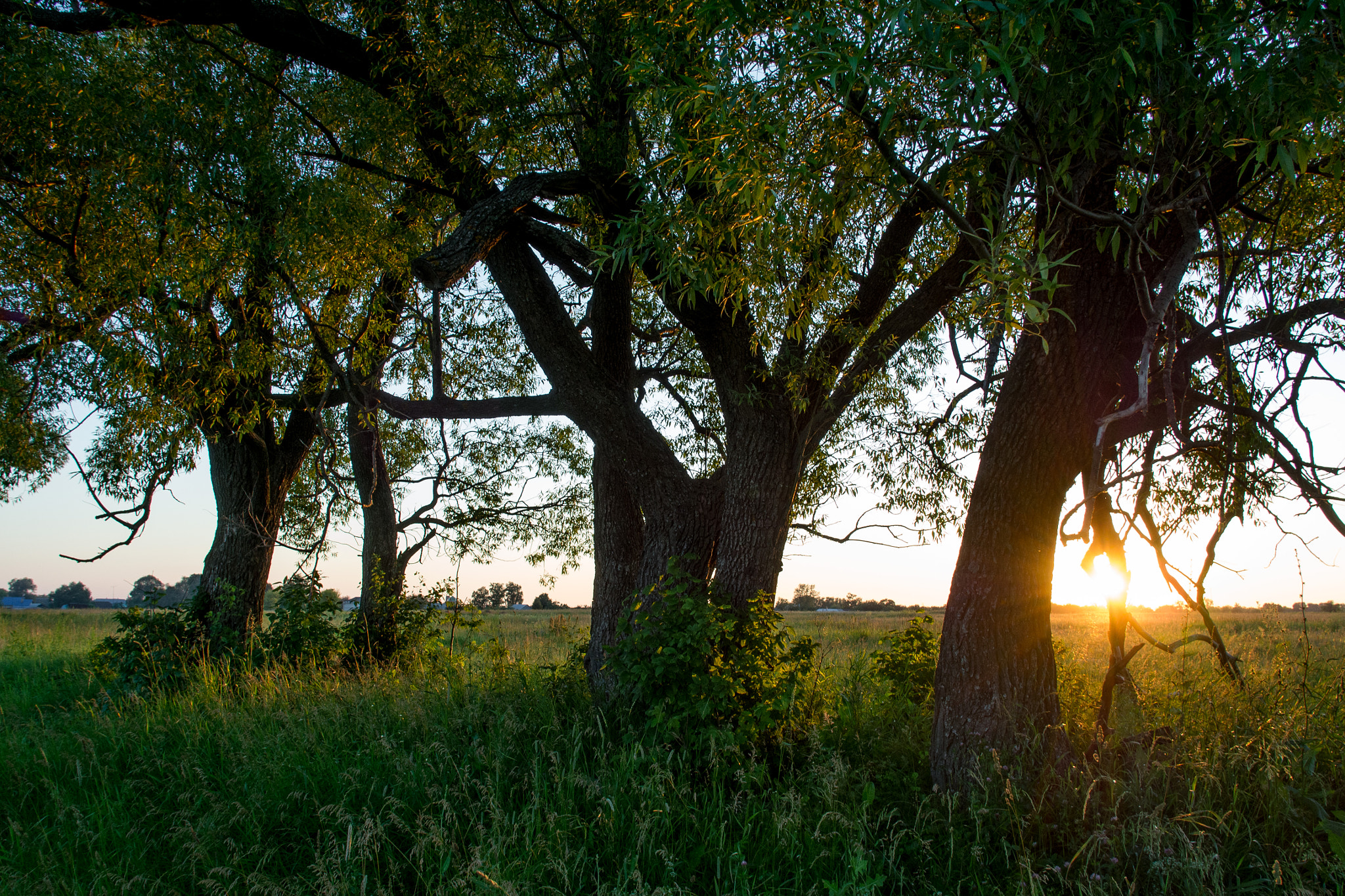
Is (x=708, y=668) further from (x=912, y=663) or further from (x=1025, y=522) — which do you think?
(x=912, y=663)

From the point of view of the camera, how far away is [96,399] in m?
9.58

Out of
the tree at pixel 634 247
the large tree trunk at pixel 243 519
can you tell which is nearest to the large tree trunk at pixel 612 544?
the tree at pixel 634 247

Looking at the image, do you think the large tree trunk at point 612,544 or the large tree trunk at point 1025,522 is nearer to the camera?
the large tree trunk at point 1025,522

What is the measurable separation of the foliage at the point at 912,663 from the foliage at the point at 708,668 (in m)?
1.40

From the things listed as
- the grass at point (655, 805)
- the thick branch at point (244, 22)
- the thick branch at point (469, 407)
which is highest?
the thick branch at point (244, 22)

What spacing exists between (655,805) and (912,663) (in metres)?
3.63

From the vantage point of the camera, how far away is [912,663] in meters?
7.09

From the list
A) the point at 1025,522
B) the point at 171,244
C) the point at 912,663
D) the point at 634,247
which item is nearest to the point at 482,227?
the point at 634,247

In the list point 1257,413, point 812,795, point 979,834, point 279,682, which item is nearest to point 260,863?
point 812,795

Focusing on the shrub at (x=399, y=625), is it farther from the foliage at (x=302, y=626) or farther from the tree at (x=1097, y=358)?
the tree at (x=1097, y=358)

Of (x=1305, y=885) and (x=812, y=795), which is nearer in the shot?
(x=1305, y=885)

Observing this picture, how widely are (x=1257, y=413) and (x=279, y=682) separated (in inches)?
364

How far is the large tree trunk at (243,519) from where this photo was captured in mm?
10219

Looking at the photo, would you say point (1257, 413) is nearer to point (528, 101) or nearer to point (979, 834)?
point (979, 834)
